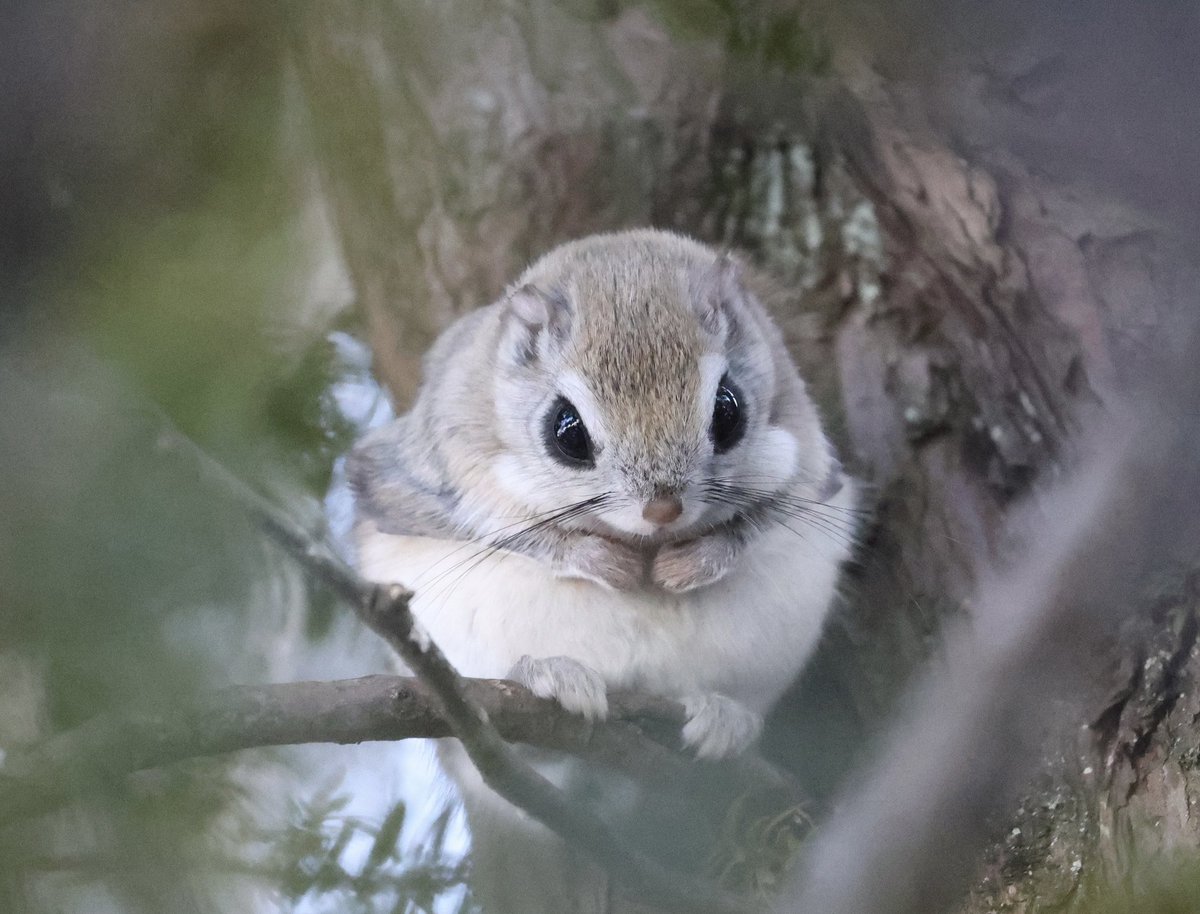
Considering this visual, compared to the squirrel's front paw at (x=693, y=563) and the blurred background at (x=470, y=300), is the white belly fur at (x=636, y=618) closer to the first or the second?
the squirrel's front paw at (x=693, y=563)

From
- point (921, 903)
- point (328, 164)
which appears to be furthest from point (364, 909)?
point (328, 164)

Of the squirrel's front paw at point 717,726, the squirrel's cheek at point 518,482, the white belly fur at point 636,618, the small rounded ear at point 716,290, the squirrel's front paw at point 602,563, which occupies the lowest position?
the squirrel's front paw at point 717,726

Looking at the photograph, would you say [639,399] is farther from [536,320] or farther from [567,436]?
[536,320]

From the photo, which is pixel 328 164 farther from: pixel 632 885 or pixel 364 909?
pixel 364 909

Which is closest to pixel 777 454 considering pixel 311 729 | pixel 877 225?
pixel 877 225

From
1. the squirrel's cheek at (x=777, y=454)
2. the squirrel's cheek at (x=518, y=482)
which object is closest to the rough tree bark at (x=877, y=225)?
the squirrel's cheek at (x=777, y=454)

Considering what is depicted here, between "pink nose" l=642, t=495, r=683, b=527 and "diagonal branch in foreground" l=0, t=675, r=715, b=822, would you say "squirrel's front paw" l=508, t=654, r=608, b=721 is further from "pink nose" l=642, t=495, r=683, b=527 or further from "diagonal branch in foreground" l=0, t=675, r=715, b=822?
"pink nose" l=642, t=495, r=683, b=527
